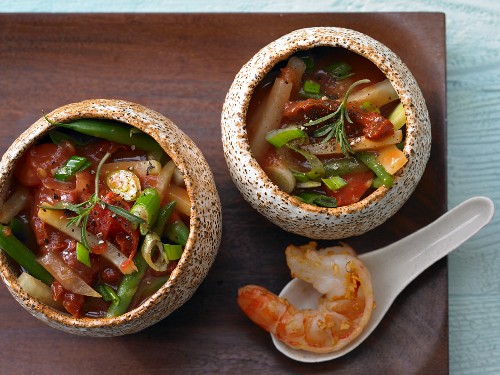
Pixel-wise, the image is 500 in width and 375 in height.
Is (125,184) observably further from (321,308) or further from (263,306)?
(321,308)

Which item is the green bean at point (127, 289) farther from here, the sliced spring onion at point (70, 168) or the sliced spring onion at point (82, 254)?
the sliced spring onion at point (70, 168)

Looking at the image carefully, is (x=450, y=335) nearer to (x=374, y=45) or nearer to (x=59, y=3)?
(x=374, y=45)

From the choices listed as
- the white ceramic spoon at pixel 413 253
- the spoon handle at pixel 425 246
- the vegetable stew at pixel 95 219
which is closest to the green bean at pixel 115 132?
the vegetable stew at pixel 95 219

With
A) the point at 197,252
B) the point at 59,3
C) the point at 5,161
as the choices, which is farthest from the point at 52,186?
the point at 59,3

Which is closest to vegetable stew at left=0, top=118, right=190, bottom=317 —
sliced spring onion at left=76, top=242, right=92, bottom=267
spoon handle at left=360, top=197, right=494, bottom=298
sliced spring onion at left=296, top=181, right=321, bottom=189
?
sliced spring onion at left=76, top=242, right=92, bottom=267

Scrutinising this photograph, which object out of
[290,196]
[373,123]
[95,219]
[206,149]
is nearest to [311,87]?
[373,123]

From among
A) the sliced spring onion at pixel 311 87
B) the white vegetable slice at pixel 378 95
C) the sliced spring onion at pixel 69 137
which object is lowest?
the sliced spring onion at pixel 69 137
